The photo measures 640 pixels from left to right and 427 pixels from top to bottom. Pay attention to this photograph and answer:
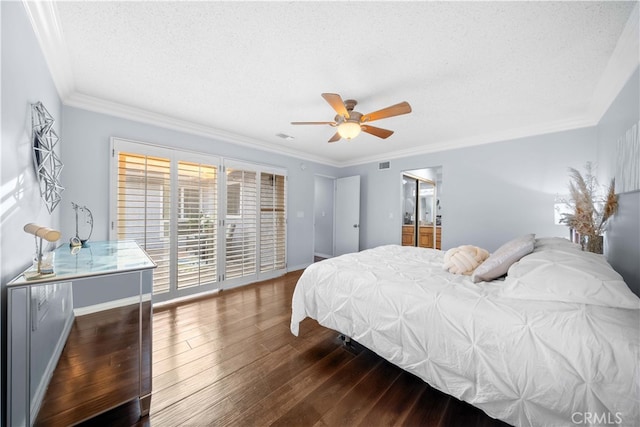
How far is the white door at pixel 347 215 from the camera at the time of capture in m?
5.25

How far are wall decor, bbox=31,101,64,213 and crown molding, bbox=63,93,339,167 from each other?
0.79m

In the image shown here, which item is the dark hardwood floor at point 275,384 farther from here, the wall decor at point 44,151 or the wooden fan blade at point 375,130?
the wooden fan blade at point 375,130

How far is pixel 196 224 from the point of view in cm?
331

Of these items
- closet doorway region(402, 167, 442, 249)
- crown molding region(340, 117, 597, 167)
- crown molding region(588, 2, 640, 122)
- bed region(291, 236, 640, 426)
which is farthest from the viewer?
closet doorway region(402, 167, 442, 249)

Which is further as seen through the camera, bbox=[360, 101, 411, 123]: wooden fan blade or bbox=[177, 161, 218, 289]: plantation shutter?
bbox=[177, 161, 218, 289]: plantation shutter

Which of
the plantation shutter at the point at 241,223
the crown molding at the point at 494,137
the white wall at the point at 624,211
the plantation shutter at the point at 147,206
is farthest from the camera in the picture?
the plantation shutter at the point at 241,223

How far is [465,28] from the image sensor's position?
60.0 inches

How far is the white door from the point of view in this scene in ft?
17.2

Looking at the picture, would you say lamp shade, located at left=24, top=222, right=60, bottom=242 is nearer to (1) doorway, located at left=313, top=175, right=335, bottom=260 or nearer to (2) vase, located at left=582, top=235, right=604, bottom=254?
(2) vase, located at left=582, top=235, right=604, bottom=254

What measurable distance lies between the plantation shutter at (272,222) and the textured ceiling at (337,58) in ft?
4.57

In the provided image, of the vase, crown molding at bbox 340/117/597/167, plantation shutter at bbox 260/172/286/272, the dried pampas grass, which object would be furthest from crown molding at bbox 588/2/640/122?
plantation shutter at bbox 260/172/286/272

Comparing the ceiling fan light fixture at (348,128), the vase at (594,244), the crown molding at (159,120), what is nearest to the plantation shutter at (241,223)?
the crown molding at (159,120)

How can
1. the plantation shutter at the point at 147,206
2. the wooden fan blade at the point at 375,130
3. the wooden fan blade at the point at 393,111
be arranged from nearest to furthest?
the wooden fan blade at the point at 393,111 < the wooden fan blade at the point at 375,130 < the plantation shutter at the point at 147,206

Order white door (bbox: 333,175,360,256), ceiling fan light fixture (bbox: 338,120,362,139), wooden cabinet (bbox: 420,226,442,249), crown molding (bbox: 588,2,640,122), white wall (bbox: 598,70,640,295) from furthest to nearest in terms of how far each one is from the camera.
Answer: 1. wooden cabinet (bbox: 420,226,442,249)
2. white door (bbox: 333,175,360,256)
3. ceiling fan light fixture (bbox: 338,120,362,139)
4. white wall (bbox: 598,70,640,295)
5. crown molding (bbox: 588,2,640,122)
